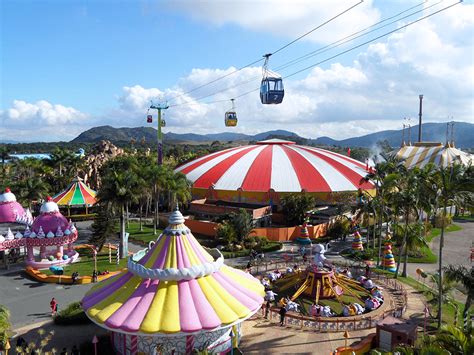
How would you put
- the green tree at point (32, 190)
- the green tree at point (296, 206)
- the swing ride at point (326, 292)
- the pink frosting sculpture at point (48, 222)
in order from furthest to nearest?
1. the green tree at point (32, 190)
2. the green tree at point (296, 206)
3. the pink frosting sculpture at point (48, 222)
4. the swing ride at point (326, 292)

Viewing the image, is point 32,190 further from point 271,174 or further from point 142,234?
point 271,174

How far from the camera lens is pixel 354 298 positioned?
2464 cm

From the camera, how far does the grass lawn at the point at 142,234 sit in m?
40.8

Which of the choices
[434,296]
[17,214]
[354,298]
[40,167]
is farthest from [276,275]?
[40,167]

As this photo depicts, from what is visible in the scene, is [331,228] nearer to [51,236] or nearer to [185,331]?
[51,236]

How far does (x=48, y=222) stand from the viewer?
32.2 m

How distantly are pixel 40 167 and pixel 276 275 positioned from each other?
2040 inches

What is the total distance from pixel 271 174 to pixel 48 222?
28259 millimetres

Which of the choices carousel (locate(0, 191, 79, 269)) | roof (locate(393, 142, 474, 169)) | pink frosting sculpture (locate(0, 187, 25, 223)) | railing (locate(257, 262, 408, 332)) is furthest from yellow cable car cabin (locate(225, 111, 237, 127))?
roof (locate(393, 142, 474, 169))

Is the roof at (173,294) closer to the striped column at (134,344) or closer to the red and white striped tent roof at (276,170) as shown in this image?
the striped column at (134,344)

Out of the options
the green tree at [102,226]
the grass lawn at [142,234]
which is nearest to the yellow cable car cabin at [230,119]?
the grass lawn at [142,234]

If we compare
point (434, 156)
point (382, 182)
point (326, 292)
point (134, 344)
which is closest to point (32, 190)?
point (134, 344)

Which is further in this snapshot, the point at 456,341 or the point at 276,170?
the point at 276,170

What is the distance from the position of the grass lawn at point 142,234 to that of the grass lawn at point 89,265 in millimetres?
5045
